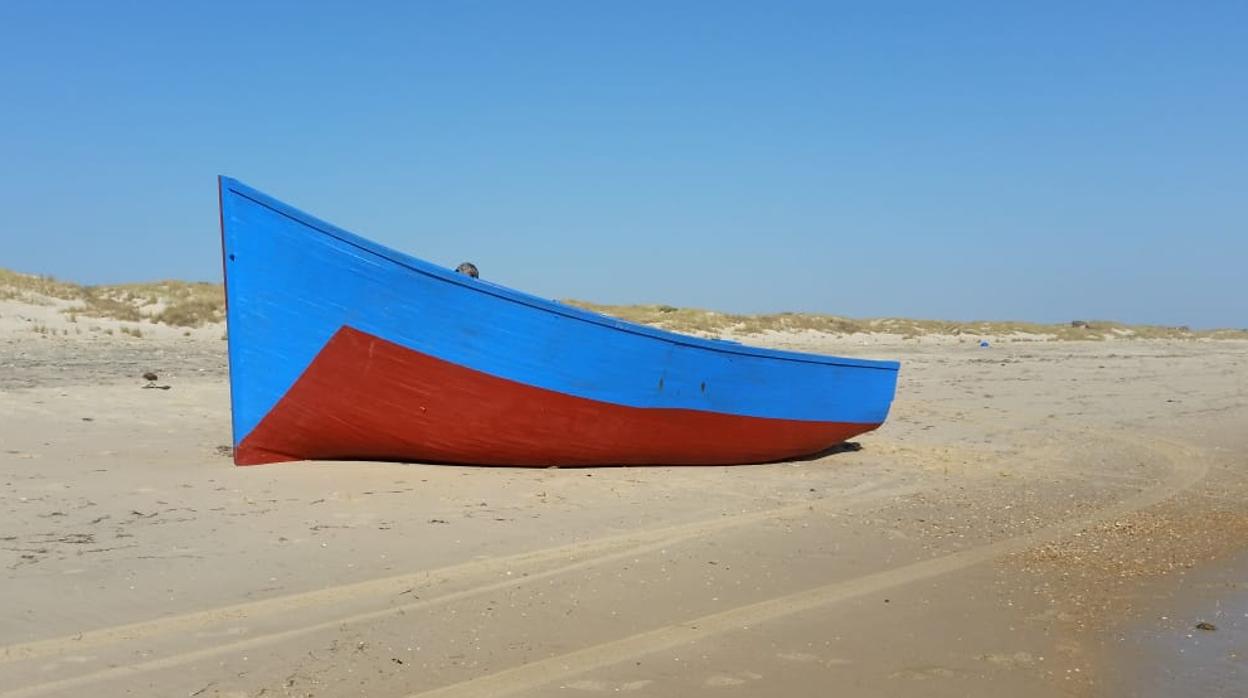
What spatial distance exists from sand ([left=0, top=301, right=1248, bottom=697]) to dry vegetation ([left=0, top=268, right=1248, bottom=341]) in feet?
37.7

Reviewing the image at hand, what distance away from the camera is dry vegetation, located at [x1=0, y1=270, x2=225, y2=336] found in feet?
61.1

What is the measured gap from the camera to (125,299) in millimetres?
21234

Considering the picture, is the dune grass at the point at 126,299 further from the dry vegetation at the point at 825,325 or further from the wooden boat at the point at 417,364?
the wooden boat at the point at 417,364

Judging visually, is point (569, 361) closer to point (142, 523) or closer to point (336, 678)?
point (142, 523)

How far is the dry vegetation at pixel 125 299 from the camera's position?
733 inches

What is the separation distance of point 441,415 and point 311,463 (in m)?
0.88

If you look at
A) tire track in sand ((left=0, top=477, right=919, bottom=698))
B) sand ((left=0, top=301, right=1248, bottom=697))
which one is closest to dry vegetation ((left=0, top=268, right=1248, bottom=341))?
sand ((left=0, top=301, right=1248, bottom=697))

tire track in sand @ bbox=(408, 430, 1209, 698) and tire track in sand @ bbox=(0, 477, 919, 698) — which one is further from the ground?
tire track in sand @ bbox=(0, 477, 919, 698)

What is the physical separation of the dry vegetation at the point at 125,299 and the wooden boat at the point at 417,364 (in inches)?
536

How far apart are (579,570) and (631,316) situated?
23.1m

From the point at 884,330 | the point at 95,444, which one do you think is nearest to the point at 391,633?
the point at 95,444

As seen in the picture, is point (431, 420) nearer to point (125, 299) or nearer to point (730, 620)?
point (730, 620)

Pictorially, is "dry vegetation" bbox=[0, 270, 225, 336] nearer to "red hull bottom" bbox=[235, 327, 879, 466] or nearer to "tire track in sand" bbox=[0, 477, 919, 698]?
"red hull bottom" bbox=[235, 327, 879, 466]

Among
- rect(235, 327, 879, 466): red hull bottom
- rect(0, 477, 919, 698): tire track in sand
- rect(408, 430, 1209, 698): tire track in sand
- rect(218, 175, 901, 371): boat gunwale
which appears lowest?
rect(408, 430, 1209, 698): tire track in sand
